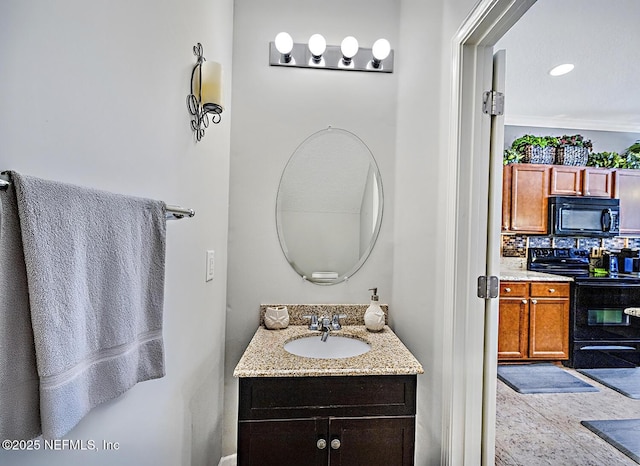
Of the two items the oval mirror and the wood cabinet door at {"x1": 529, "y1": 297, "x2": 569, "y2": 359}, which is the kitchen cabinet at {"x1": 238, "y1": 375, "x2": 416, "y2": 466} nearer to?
the oval mirror

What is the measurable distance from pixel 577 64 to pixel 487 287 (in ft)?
8.10

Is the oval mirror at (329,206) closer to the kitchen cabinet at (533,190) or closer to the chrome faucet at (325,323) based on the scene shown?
the chrome faucet at (325,323)

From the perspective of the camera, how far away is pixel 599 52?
256 centimetres

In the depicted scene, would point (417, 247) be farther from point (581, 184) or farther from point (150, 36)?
point (581, 184)

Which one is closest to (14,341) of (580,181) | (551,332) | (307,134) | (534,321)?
(307,134)

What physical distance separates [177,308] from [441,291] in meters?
1.03

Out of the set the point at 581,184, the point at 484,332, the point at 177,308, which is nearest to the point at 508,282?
the point at 581,184

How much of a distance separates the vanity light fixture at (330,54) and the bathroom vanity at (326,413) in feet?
5.04

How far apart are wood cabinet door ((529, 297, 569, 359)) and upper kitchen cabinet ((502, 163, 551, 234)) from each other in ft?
2.48

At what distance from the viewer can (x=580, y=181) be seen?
3609 millimetres

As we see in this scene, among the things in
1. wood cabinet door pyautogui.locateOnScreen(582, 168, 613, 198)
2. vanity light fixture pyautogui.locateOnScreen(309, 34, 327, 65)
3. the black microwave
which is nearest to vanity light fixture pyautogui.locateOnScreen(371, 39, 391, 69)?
vanity light fixture pyautogui.locateOnScreen(309, 34, 327, 65)

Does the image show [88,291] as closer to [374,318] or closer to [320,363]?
[320,363]

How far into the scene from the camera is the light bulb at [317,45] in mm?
1838

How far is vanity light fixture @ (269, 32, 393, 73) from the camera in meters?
1.85
